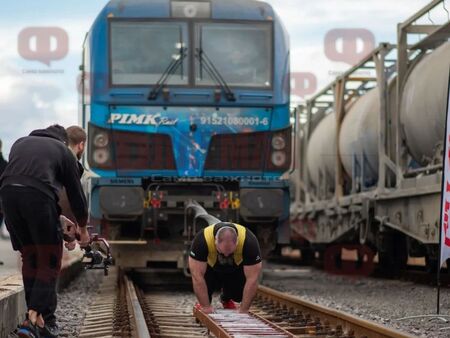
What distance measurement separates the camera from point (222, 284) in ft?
28.3

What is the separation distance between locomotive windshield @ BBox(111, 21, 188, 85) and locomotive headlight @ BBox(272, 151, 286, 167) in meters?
1.50

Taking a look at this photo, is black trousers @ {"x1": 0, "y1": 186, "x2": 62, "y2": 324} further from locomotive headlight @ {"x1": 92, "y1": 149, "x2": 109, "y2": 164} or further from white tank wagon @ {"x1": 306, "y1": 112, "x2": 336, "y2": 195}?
white tank wagon @ {"x1": 306, "y1": 112, "x2": 336, "y2": 195}

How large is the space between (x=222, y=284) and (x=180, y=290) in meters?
5.26

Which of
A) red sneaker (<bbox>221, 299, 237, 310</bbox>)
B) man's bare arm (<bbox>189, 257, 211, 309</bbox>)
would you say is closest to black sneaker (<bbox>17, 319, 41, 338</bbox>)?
man's bare arm (<bbox>189, 257, 211, 309</bbox>)

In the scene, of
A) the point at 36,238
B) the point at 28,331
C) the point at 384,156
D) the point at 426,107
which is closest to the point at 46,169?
the point at 36,238

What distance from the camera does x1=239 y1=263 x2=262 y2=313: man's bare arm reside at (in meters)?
7.99

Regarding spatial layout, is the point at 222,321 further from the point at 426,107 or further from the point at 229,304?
the point at 426,107

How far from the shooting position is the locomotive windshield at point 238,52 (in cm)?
1256

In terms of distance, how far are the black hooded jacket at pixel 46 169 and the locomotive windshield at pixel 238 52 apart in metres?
6.47

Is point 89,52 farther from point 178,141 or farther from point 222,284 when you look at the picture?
point 222,284

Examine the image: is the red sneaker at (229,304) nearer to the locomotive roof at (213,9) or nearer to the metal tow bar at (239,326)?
the metal tow bar at (239,326)

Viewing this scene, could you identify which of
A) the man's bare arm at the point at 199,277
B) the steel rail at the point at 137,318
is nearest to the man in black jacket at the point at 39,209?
the steel rail at the point at 137,318

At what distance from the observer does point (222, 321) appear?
743cm

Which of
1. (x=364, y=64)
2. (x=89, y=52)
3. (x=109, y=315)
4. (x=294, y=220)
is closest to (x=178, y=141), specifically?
(x=89, y=52)
